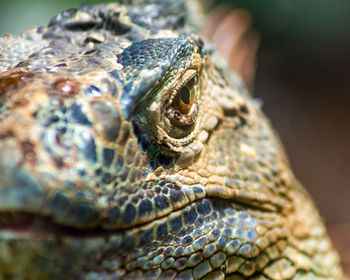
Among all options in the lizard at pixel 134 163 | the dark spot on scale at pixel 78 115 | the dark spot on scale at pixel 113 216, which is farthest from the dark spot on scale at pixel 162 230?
the dark spot on scale at pixel 78 115

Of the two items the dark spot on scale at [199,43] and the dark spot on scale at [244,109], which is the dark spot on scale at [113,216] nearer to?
the dark spot on scale at [199,43]

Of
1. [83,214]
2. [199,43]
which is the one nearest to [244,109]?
[199,43]

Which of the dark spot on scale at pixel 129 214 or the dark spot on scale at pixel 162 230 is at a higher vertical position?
the dark spot on scale at pixel 129 214

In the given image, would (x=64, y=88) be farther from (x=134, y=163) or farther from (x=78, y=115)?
(x=134, y=163)

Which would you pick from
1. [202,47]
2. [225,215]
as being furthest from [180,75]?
[225,215]

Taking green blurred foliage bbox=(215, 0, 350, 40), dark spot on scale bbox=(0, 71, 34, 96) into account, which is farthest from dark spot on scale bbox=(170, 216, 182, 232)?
green blurred foliage bbox=(215, 0, 350, 40)

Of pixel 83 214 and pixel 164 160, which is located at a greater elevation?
pixel 164 160

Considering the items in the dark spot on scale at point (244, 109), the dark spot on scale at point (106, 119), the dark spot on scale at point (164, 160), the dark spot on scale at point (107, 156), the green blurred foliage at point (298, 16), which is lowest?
the dark spot on scale at point (107, 156)
